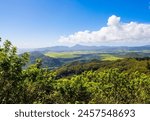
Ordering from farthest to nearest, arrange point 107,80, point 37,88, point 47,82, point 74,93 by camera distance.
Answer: point 107,80
point 74,93
point 47,82
point 37,88

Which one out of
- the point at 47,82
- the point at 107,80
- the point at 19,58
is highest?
the point at 19,58

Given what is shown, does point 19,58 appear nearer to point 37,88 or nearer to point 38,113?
point 37,88

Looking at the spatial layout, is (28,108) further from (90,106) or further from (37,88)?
(37,88)

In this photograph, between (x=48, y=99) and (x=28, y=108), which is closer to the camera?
(x=28, y=108)

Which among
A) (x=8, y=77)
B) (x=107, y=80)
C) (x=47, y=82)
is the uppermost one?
(x=8, y=77)

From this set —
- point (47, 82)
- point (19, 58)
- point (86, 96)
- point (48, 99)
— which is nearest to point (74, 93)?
point (86, 96)

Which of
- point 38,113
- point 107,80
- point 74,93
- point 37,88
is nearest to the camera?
point 38,113

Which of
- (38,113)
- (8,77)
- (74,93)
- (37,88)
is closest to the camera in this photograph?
(38,113)

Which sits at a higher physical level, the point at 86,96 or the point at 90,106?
the point at 90,106

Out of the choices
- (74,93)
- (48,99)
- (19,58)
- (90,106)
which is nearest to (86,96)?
(74,93)
